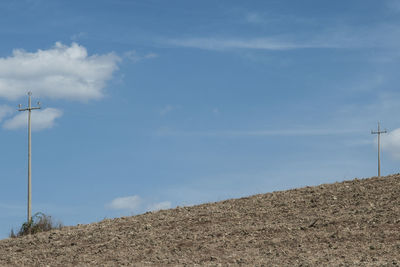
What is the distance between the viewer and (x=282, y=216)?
1452 centimetres

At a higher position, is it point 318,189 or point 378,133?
point 378,133

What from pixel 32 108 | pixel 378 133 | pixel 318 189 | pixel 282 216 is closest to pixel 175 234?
pixel 282 216

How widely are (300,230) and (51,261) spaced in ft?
20.4

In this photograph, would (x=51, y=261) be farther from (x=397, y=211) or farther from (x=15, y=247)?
(x=397, y=211)

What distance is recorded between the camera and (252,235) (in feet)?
42.9

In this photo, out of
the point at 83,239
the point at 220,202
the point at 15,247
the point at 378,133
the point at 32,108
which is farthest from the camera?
the point at 378,133

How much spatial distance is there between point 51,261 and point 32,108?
538 inches

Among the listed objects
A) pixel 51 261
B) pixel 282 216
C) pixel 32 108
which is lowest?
pixel 51 261

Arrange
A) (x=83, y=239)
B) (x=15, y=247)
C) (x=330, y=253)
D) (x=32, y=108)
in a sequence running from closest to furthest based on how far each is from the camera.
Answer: (x=330, y=253) < (x=83, y=239) < (x=15, y=247) < (x=32, y=108)

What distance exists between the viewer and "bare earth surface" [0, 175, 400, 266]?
1150 cm

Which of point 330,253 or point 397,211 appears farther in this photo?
point 397,211

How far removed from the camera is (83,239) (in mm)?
15367

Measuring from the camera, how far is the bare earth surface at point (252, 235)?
37.7 ft

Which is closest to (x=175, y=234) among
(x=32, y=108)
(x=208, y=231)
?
(x=208, y=231)
